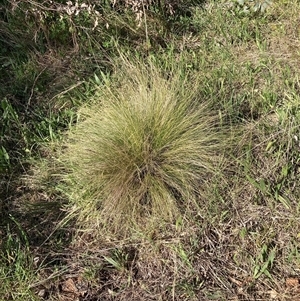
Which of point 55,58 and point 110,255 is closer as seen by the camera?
point 110,255

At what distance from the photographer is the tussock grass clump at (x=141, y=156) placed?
270 centimetres

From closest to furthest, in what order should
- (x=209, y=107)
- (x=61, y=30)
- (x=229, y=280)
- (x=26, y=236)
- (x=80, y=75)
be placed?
(x=229, y=280) < (x=26, y=236) < (x=209, y=107) < (x=80, y=75) < (x=61, y=30)

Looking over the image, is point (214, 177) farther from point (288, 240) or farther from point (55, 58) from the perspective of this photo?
point (55, 58)

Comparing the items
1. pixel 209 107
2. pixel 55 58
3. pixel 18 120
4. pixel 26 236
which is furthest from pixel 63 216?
pixel 55 58

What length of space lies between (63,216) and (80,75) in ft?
4.23

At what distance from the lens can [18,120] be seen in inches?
130

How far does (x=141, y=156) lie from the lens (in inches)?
110

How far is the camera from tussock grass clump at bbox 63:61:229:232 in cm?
270

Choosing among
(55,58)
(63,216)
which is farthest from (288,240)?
(55,58)

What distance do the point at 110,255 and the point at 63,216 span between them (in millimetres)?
399

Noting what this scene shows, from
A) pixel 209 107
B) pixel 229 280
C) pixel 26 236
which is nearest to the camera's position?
pixel 229 280

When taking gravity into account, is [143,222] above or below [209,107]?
below

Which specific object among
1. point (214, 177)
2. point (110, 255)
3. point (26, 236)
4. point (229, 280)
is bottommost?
point (26, 236)

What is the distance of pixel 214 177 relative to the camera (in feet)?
9.20
